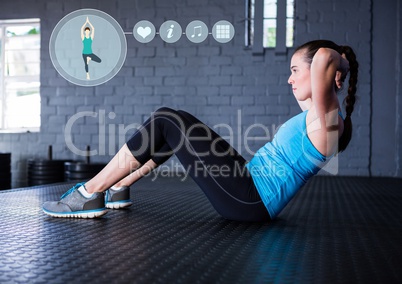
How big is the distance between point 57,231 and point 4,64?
14.3ft

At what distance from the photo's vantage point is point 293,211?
2.38 m

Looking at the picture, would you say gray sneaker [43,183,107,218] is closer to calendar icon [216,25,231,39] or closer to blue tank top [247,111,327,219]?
blue tank top [247,111,327,219]

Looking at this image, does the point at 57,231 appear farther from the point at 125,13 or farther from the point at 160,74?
the point at 125,13

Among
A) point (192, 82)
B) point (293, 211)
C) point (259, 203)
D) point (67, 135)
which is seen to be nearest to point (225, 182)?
point (259, 203)

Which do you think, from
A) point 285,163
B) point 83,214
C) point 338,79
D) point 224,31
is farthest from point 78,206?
point 224,31

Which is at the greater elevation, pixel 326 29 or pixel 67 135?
pixel 326 29

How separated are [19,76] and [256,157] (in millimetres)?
4454

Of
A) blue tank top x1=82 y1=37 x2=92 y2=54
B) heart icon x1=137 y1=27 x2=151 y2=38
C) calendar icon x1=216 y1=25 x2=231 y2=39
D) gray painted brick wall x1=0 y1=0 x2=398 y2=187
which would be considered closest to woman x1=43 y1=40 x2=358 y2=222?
gray painted brick wall x1=0 y1=0 x2=398 y2=187

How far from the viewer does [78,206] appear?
76.9 inches

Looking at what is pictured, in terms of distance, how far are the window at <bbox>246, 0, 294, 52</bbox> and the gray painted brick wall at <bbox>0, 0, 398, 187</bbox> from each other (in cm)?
10

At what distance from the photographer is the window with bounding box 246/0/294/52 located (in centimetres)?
495

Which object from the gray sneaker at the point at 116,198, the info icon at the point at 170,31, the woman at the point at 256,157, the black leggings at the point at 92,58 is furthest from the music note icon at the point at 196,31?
the woman at the point at 256,157

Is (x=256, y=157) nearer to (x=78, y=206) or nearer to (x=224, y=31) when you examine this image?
(x=78, y=206)

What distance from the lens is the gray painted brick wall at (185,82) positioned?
4.95 metres
